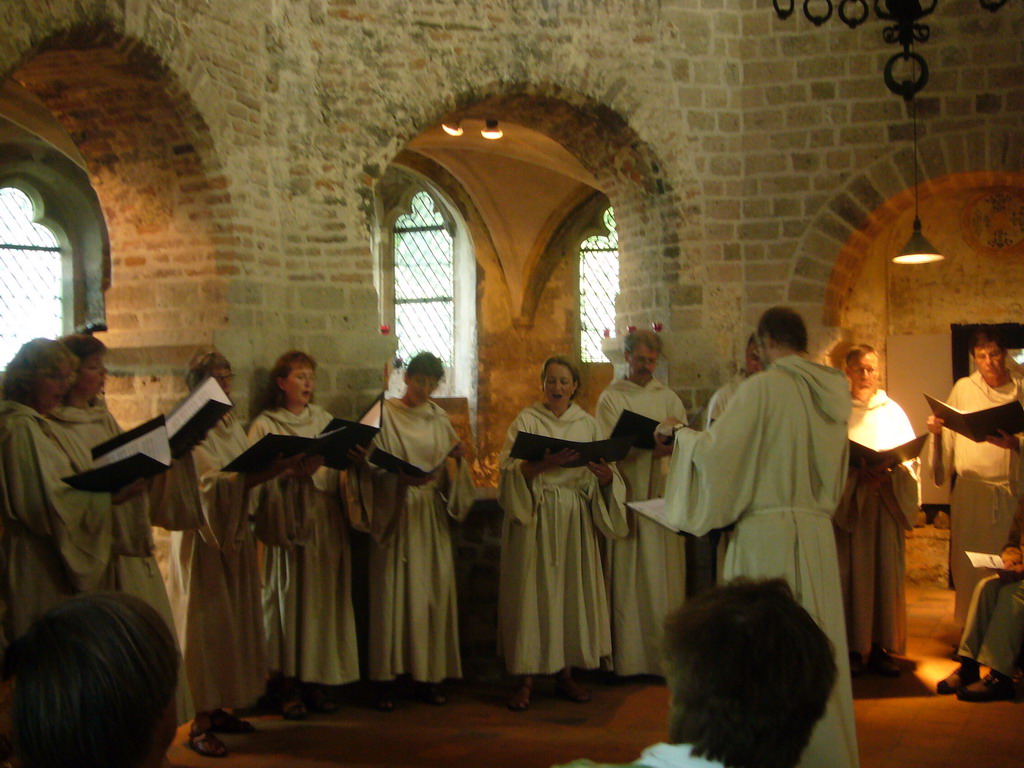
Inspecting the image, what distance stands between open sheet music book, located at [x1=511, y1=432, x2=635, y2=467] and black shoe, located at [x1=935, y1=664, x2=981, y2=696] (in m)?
2.19

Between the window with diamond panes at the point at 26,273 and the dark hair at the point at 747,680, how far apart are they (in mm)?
11741

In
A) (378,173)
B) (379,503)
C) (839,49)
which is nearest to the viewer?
(379,503)

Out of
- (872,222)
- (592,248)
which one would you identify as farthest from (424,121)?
(592,248)

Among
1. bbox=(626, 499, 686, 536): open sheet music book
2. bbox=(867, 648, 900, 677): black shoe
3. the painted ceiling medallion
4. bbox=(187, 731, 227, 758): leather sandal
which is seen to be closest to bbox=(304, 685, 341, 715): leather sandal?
bbox=(187, 731, 227, 758): leather sandal

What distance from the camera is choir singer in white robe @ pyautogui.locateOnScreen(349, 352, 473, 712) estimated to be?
5.49 meters

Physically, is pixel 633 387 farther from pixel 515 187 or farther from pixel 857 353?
pixel 515 187

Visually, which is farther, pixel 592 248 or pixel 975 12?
pixel 592 248

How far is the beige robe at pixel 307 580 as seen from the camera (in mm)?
5270

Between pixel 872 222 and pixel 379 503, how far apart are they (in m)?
4.02

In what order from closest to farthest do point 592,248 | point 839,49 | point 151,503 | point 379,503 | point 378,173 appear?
point 151,503 < point 379,503 < point 378,173 < point 839,49 < point 592,248

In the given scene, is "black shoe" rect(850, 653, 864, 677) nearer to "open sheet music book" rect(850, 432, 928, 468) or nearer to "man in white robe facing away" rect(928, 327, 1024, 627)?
"man in white robe facing away" rect(928, 327, 1024, 627)

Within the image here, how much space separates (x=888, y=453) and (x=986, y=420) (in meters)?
0.54

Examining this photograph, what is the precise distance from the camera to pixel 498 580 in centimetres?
620

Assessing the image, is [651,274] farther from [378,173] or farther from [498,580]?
[498,580]
